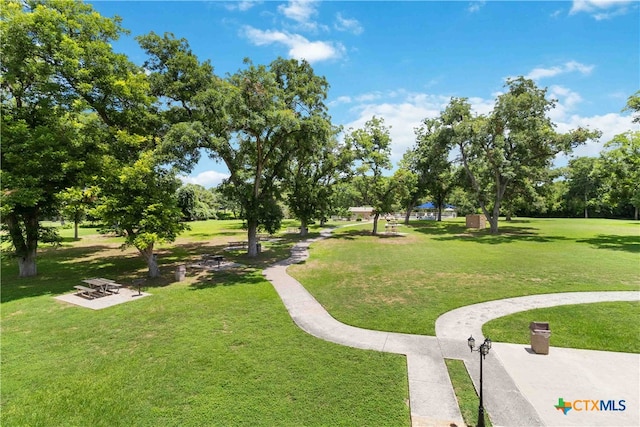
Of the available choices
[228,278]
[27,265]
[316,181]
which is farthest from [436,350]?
[316,181]

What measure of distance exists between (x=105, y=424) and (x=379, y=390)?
17.6 feet

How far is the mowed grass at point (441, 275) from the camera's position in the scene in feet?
37.4

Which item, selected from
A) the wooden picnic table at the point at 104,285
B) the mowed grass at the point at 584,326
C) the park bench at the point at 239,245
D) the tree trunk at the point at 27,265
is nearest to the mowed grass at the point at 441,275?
the mowed grass at the point at 584,326

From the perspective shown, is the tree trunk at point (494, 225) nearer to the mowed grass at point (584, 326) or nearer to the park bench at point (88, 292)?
the mowed grass at point (584, 326)

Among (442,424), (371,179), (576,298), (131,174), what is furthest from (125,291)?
(371,179)

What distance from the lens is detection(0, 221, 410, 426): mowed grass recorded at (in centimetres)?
591

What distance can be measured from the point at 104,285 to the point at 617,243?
3561 centimetres

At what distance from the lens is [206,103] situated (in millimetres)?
17375

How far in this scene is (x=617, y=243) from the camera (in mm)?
24734

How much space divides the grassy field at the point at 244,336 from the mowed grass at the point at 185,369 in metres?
0.04

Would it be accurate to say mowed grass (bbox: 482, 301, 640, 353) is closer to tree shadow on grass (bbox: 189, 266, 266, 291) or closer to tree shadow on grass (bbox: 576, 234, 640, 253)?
tree shadow on grass (bbox: 189, 266, 266, 291)

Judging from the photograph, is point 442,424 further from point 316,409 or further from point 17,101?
point 17,101

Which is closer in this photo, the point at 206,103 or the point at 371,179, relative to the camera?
the point at 206,103

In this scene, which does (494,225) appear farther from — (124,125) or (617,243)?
(124,125)
